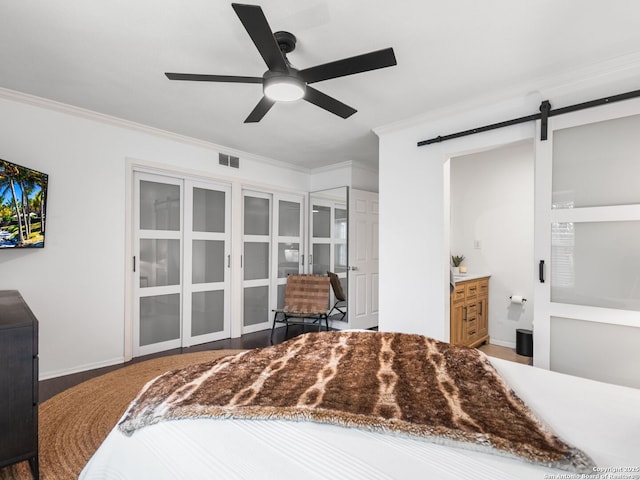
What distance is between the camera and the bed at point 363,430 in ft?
2.68

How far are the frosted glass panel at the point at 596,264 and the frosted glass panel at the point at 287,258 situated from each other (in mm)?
3422

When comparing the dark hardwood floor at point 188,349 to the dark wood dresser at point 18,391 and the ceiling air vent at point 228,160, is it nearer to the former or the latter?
the dark wood dresser at point 18,391

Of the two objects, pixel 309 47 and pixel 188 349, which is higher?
pixel 309 47

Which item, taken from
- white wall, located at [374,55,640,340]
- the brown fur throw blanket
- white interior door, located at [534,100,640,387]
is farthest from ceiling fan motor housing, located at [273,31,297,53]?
white interior door, located at [534,100,640,387]

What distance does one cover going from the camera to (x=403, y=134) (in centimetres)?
333

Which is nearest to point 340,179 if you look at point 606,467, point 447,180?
point 447,180

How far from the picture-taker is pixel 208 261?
13.6ft

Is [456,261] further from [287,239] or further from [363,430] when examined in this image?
[363,430]

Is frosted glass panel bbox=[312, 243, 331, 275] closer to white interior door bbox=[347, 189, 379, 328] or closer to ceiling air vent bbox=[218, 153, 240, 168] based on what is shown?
white interior door bbox=[347, 189, 379, 328]

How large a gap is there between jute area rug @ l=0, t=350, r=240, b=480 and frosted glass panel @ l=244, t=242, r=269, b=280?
5.14 ft

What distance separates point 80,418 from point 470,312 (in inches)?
143

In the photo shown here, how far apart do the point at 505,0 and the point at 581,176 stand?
1.40 meters

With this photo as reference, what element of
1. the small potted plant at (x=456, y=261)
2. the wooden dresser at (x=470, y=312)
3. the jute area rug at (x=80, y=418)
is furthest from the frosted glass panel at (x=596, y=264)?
the jute area rug at (x=80, y=418)

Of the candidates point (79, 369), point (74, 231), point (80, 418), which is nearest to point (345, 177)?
point (74, 231)
